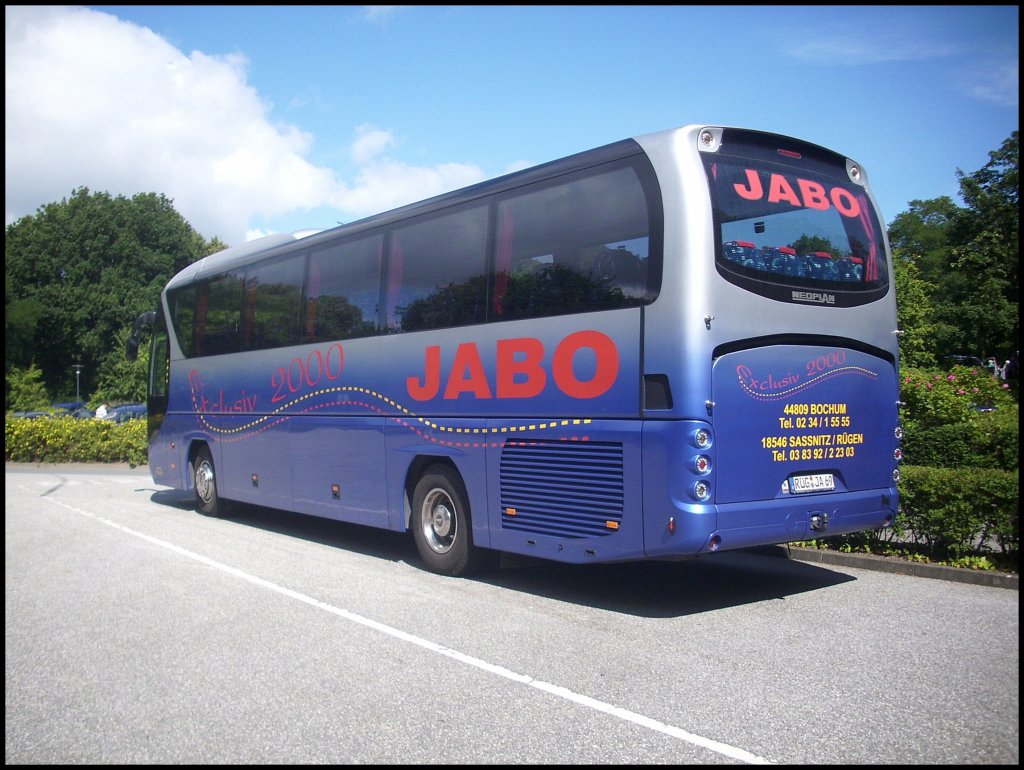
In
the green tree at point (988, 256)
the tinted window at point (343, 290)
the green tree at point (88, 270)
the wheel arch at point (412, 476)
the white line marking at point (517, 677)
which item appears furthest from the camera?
the green tree at point (88, 270)

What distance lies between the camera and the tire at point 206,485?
48.6 feet

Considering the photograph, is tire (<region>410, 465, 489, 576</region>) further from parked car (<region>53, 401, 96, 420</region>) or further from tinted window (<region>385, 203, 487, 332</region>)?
parked car (<region>53, 401, 96, 420</region>)

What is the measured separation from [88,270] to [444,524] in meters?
59.2

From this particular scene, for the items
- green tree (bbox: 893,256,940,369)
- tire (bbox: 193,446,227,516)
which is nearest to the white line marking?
tire (bbox: 193,446,227,516)

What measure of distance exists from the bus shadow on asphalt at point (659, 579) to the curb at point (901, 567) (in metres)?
0.09

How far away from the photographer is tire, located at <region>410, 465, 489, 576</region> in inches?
365

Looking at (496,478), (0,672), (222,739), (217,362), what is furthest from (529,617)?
(217,362)

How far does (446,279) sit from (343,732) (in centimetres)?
544

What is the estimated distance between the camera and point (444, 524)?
9664mm

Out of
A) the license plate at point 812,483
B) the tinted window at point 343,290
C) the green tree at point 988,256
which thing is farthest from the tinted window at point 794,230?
the green tree at point 988,256

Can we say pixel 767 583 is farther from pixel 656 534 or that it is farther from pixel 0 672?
pixel 0 672

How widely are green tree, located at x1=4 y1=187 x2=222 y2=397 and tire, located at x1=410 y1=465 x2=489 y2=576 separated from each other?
53568 millimetres

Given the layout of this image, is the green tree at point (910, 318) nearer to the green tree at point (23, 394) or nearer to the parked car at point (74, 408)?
the green tree at point (23, 394)

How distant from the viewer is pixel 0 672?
6.05 metres
